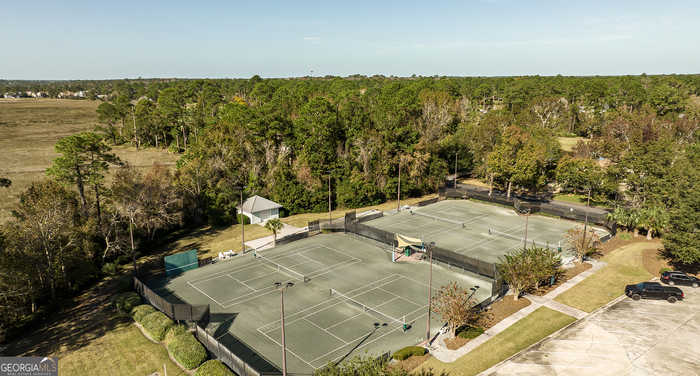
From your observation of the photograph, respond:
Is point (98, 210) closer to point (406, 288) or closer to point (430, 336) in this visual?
point (406, 288)

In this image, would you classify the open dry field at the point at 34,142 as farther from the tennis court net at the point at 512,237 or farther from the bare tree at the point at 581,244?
the bare tree at the point at 581,244

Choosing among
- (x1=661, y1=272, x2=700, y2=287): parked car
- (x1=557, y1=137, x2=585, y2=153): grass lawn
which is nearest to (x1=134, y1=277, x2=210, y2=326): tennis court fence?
(x1=661, y1=272, x2=700, y2=287): parked car

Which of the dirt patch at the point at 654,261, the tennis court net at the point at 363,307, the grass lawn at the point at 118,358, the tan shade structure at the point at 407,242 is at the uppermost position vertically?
the tan shade structure at the point at 407,242

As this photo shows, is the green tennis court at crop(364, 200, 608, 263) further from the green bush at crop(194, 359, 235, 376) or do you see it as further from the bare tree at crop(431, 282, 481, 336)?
the green bush at crop(194, 359, 235, 376)

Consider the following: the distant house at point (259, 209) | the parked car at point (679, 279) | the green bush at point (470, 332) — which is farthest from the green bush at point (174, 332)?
the parked car at point (679, 279)

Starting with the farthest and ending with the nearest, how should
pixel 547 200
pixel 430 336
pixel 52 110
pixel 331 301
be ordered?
1. pixel 52 110
2. pixel 547 200
3. pixel 331 301
4. pixel 430 336

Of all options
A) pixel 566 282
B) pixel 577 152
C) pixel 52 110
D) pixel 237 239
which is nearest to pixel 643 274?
pixel 566 282

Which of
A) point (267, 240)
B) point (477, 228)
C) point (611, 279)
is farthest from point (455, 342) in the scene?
point (267, 240)
